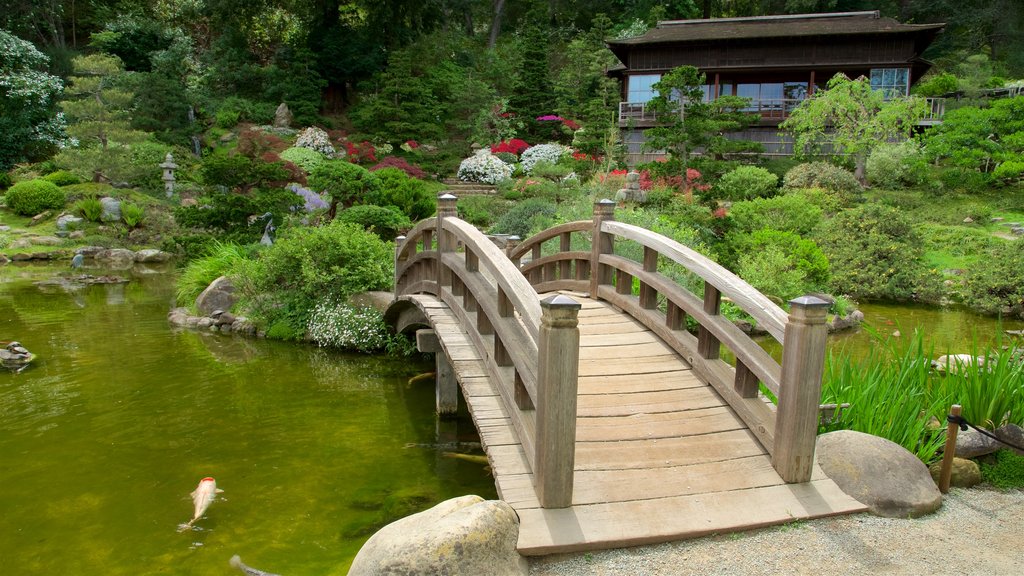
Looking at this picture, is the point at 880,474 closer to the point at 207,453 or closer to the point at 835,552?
the point at 835,552

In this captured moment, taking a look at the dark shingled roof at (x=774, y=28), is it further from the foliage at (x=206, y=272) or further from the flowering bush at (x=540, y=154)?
the foliage at (x=206, y=272)

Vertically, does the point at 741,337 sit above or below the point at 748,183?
below

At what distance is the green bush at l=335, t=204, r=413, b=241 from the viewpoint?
13352 mm

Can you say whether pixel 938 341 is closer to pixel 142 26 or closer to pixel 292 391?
pixel 292 391

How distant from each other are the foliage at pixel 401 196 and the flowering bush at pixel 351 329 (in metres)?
4.65

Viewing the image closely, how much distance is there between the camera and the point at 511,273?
436 cm

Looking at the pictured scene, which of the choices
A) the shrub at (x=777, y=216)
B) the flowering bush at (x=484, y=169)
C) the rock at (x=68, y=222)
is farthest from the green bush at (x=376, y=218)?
the flowering bush at (x=484, y=169)

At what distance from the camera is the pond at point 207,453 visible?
4996 mm

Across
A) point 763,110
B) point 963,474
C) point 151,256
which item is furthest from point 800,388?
point 763,110

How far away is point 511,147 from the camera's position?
25.1 m

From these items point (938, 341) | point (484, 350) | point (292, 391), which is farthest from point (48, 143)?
point (938, 341)

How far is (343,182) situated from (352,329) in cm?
524

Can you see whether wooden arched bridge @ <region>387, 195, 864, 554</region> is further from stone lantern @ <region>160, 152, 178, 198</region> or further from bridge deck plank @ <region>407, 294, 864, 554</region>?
stone lantern @ <region>160, 152, 178, 198</region>

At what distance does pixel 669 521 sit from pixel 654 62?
25.0 metres
